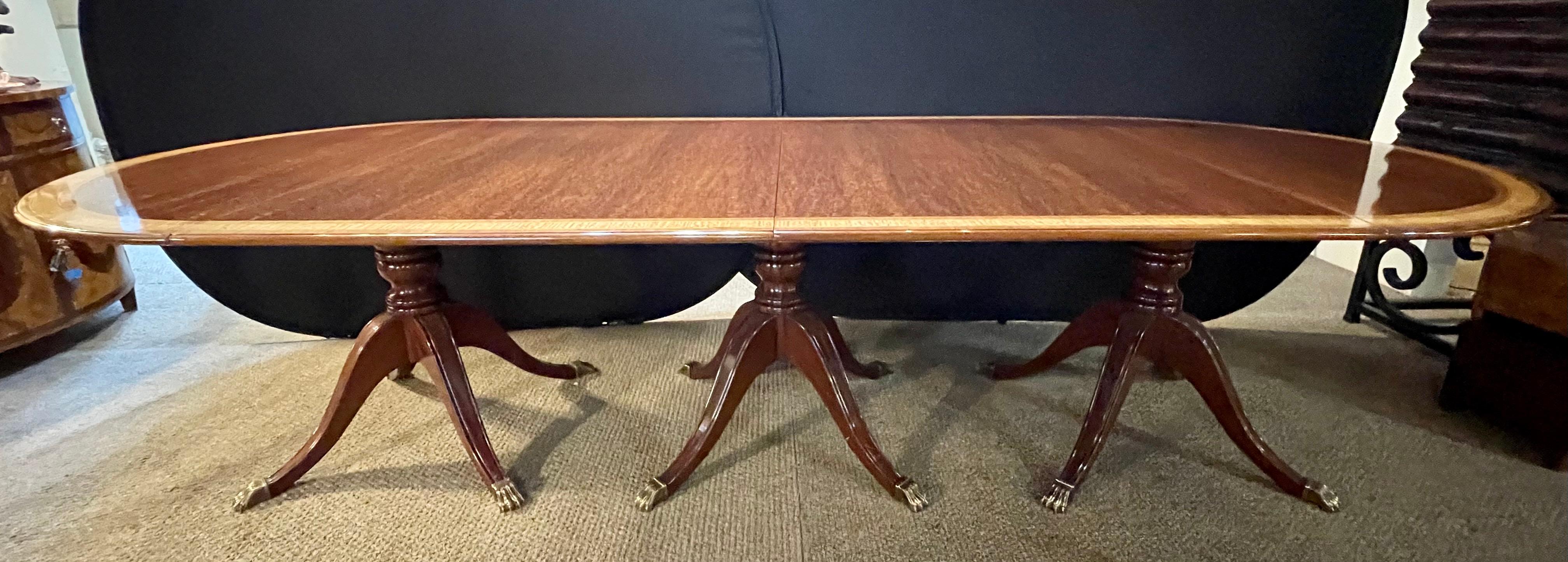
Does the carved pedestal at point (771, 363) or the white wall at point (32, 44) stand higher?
the white wall at point (32, 44)

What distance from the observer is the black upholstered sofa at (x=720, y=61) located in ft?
5.12

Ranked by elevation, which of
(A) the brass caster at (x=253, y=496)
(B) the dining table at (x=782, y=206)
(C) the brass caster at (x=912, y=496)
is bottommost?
(A) the brass caster at (x=253, y=496)

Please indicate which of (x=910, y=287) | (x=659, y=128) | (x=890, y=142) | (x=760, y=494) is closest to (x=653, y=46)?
(x=659, y=128)

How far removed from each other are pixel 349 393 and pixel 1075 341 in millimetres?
1335

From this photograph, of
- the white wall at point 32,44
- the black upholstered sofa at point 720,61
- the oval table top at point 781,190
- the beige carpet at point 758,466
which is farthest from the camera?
the white wall at point 32,44

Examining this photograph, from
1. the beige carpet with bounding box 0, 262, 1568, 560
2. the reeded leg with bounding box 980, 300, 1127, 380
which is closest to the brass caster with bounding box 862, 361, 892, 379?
the beige carpet with bounding box 0, 262, 1568, 560

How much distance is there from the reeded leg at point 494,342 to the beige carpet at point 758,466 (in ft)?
0.16

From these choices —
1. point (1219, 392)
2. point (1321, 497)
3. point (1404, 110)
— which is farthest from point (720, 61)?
point (1404, 110)

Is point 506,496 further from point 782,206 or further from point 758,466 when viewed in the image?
point 782,206

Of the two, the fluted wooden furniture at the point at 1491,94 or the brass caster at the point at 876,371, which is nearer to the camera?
the fluted wooden furniture at the point at 1491,94

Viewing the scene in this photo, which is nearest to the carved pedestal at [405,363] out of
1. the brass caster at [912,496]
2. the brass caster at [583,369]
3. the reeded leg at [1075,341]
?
the brass caster at [583,369]

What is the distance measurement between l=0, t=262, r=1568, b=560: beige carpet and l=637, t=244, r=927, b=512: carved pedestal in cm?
5

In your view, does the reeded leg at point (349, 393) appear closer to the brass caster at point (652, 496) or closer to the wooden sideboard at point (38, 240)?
the brass caster at point (652, 496)

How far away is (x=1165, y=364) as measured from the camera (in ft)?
4.48
